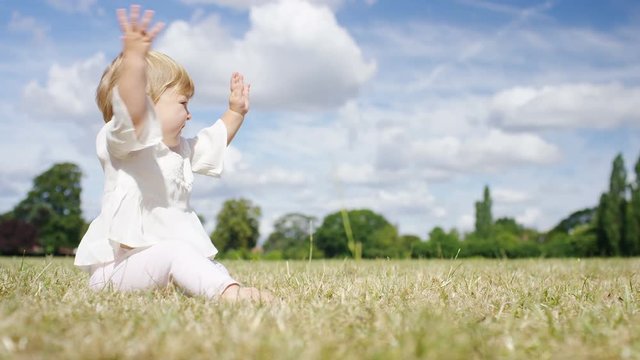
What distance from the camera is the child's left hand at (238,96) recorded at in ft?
14.9

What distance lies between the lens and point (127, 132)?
3.34 m

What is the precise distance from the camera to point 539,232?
69.2m

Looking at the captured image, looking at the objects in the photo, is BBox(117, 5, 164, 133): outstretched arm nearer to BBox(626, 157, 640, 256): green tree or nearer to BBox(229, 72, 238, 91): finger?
BBox(229, 72, 238, 91): finger

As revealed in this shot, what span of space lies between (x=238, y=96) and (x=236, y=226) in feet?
169

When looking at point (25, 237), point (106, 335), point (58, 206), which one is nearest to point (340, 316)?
point (106, 335)

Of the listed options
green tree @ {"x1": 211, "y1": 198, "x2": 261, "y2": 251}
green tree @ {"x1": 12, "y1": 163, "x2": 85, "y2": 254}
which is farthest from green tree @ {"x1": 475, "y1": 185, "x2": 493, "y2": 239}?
green tree @ {"x1": 12, "y1": 163, "x2": 85, "y2": 254}

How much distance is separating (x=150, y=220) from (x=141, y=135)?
549 mm

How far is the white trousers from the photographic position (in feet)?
10.8

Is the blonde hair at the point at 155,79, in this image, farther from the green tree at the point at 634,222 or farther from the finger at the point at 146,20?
Answer: the green tree at the point at 634,222

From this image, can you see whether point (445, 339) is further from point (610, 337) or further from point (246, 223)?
point (246, 223)

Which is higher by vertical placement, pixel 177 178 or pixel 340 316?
pixel 177 178

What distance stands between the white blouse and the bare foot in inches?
18.6

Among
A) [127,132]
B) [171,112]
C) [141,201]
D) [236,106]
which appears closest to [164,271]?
[141,201]

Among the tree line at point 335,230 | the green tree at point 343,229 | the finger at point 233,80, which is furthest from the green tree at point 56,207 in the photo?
the finger at point 233,80
